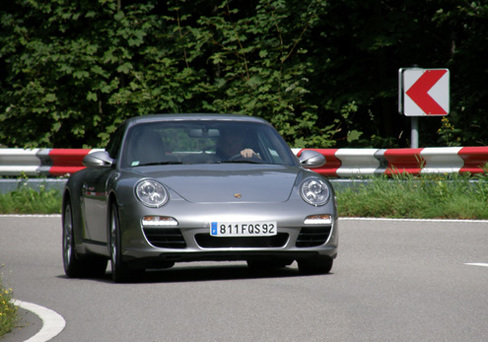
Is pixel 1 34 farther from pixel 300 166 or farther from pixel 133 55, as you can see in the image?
pixel 300 166

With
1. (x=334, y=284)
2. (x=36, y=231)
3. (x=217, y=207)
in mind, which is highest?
(x=217, y=207)

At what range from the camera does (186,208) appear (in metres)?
8.91

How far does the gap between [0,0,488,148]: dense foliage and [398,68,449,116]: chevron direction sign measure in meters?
3.86

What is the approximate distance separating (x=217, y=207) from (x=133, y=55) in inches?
533

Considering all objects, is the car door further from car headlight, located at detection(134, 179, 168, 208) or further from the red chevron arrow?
the red chevron arrow

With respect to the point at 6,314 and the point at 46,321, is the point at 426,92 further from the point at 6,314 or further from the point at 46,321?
the point at 6,314

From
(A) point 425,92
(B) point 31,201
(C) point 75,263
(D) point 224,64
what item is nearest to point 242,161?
(C) point 75,263

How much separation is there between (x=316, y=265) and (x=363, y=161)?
690 centimetres

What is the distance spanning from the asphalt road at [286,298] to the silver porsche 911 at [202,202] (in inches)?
10.2

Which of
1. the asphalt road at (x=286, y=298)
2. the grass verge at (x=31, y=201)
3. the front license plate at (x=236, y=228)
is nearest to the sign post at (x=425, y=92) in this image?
the asphalt road at (x=286, y=298)

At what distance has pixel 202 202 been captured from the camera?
29.3ft

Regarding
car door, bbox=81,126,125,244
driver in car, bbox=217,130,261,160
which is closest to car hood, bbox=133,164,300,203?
driver in car, bbox=217,130,261,160

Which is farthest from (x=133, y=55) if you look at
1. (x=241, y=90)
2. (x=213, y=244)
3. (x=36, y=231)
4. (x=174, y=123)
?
(x=213, y=244)

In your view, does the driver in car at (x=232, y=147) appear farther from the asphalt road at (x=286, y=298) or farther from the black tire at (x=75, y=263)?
the black tire at (x=75, y=263)
